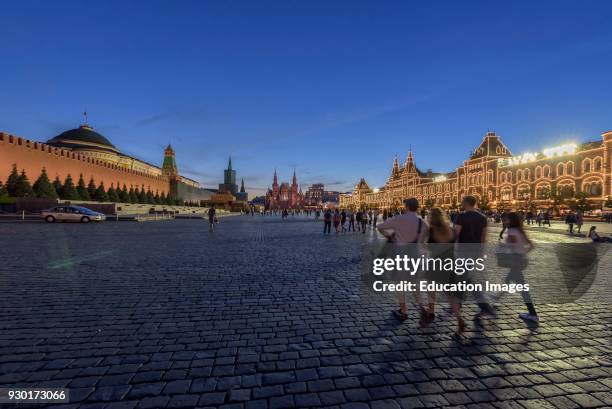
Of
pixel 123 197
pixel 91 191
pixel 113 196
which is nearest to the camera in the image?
pixel 91 191

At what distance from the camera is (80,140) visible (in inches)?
3423

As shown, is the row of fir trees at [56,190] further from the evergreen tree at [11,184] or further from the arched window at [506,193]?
the arched window at [506,193]

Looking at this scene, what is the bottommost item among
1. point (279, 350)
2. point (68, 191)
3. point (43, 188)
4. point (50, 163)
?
point (279, 350)

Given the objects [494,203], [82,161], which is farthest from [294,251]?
[494,203]

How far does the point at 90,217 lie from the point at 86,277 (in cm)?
2436

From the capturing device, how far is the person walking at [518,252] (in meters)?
4.75

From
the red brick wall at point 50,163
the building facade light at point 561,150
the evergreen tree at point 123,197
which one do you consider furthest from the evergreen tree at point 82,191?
the building facade light at point 561,150

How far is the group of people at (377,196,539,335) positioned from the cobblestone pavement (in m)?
0.36

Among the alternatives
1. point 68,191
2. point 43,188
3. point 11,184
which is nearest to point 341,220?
point 43,188

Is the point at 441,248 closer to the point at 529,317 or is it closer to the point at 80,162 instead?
the point at 529,317

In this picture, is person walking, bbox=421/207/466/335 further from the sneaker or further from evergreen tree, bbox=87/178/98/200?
evergreen tree, bbox=87/178/98/200

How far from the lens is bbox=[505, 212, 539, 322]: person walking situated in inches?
187

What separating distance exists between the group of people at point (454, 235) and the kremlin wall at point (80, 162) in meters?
45.0

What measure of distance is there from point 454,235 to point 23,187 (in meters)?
43.9
